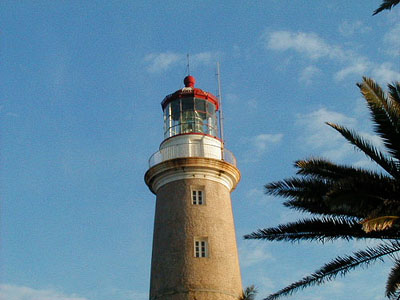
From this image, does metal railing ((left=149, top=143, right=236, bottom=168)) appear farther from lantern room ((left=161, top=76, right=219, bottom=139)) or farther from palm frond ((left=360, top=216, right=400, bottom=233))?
palm frond ((left=360, top=216, right=400, bottom=233))

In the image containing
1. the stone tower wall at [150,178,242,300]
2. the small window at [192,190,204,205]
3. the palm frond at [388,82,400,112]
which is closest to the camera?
the palm frond at [388,82,400,112]

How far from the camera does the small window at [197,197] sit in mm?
24500

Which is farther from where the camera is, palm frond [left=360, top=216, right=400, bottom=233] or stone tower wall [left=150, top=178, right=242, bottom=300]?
stone tower wall [left=150, top=178, right=242, bottom=300]

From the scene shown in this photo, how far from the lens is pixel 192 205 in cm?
2430

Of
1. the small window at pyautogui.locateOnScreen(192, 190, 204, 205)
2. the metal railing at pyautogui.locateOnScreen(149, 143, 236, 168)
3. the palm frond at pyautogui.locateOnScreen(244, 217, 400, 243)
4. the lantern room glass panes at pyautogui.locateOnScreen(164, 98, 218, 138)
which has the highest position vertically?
the lantern room glass panes at pyautogui.locateOnScreen(164, 98, 218, 138)

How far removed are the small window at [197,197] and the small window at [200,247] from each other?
155 centimetres

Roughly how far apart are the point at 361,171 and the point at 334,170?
0.68 meters

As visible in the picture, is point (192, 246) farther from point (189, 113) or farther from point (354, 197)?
point (354, 197)

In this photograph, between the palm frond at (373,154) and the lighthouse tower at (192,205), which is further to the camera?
the lighthouse tower at (192,205)

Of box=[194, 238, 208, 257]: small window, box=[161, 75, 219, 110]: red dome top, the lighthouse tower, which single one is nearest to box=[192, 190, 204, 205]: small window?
the lighthouse tower

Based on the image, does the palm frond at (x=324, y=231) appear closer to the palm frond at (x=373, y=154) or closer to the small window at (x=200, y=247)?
the palm frond at (x=373, y=154)

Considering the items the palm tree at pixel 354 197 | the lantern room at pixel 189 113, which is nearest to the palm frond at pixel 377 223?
the palm tree at pixel 354 197

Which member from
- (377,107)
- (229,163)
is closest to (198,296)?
(229,163)

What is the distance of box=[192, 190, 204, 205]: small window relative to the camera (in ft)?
80.4
